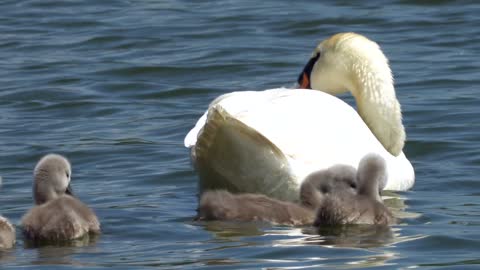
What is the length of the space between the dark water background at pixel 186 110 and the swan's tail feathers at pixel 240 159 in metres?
0.32

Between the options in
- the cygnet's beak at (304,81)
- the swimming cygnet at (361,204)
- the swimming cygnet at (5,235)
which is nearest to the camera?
the swimming cygnet at (5,235)

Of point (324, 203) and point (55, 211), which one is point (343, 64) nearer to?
point (324, 203)

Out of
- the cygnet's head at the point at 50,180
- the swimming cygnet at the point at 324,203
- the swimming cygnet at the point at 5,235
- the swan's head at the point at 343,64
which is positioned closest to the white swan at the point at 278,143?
the swimming cygnet at the point at 324,203

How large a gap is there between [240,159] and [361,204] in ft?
2.51

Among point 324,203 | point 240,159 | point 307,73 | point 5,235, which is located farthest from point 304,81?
point 5,235

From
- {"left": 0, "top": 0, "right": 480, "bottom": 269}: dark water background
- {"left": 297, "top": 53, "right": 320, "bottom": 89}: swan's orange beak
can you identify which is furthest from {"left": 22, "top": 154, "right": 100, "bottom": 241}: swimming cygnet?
{"left": 297, "top": 53, "right": 320, "bottom": 89}: swan's orange beak

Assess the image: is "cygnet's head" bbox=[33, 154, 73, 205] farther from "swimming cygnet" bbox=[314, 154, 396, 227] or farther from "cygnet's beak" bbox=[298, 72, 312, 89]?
"cygnet's beak" bbox=[298, 72, 312, 89]

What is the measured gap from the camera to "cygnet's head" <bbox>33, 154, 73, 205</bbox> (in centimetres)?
838

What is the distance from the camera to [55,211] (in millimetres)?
8250

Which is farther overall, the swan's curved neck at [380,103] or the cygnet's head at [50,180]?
the swan's curved neck at [380,103]

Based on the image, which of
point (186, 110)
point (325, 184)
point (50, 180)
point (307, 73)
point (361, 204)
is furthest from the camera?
point (186, 110)

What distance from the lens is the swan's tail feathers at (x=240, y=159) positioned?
28.7ft

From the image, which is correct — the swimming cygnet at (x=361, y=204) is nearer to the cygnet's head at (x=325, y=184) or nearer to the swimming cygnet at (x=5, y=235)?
the cygnet's head at (x=325, y=184)

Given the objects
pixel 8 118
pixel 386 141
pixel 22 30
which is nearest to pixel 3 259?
pixel 386 141
